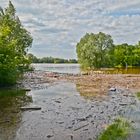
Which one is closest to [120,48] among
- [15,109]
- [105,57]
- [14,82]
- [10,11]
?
[105,57]

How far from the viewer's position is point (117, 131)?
51.2 feet

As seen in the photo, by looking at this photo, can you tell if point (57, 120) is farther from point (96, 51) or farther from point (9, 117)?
point (96, 51)

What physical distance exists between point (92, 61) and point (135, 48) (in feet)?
148

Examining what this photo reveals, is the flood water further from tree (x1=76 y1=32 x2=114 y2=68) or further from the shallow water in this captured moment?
tree (x1=76 y1=32 x2=114 y2=68)

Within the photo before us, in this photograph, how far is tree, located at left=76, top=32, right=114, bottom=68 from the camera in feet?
379

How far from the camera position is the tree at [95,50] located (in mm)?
115431

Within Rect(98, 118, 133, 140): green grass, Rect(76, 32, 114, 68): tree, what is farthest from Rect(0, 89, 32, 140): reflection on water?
Rect(76, 32, 114, 68): tree

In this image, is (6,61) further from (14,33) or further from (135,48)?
(135,48)

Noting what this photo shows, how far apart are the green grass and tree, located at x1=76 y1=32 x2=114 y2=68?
9680 cm

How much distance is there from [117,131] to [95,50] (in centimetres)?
10007

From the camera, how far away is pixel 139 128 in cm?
1620

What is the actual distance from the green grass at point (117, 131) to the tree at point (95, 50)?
9680 cm

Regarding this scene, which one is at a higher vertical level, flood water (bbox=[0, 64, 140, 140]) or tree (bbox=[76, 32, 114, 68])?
tree (bbox=[76, 32, 114, 68])

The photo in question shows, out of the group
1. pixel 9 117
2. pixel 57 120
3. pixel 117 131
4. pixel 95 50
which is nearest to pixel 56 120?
pixel 57 120
